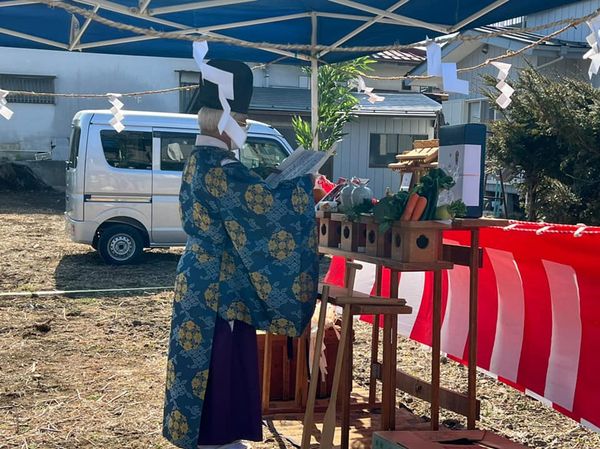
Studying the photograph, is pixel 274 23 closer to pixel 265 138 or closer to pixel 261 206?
pixel 261 206

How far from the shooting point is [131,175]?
28.7 ft

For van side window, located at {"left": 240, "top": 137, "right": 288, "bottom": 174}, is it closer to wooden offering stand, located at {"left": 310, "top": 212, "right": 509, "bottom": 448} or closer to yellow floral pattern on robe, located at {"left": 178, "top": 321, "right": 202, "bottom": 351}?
wooden offering stand, located at {"left": 310, "top": 212, "right": 509, "bottom": 448}

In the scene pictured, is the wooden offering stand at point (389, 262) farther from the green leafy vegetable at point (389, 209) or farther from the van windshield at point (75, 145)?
the van windshield at point (75, 145)

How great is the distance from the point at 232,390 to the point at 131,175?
609 cm

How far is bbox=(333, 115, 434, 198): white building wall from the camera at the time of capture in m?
17.2

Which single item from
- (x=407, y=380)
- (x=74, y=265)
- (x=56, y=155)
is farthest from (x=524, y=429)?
(x=56, y=155)

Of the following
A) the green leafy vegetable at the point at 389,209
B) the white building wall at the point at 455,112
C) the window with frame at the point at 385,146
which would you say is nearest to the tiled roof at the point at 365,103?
the window with frame at the point at 385,146

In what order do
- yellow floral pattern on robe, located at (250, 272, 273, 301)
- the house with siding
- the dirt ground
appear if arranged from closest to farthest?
yellow floral pattern on robe, located at (250, 272, 273, 301) < the dirt ground < the house with siding

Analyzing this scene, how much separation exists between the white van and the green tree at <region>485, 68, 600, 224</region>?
8.58 ft

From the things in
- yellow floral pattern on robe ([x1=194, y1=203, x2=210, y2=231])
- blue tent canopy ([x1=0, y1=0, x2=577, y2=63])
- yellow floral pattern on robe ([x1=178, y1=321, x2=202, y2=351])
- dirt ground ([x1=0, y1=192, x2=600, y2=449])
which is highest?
blue tent canopy ([x1=0, y1=0, x2=577, y2=63])

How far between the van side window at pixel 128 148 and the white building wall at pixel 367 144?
8.73 metres

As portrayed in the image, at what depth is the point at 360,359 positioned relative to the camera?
5215 mm

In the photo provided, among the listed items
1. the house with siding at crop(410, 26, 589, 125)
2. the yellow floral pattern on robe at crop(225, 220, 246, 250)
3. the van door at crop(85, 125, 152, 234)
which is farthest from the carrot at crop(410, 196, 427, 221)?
the house with siding at crop(410, 26, 589, 125)

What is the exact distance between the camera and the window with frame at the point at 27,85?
18.2m
